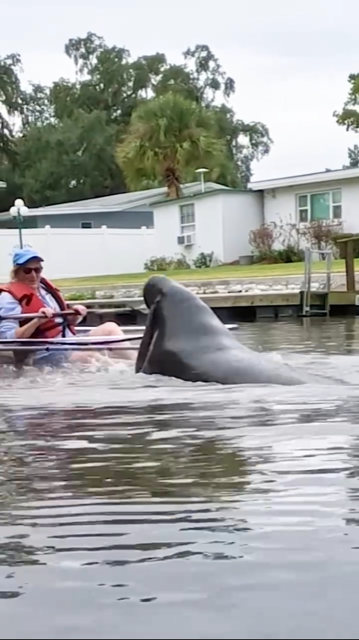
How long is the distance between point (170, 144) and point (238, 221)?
6.43m

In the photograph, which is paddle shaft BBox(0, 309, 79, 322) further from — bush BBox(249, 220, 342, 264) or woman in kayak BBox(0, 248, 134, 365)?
bush BBox(249, 220, 342, 264)

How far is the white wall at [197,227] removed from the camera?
33.8 m

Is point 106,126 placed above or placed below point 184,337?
above

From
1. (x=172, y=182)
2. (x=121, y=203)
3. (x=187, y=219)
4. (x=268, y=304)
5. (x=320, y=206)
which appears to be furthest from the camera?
(x=121, y=203)

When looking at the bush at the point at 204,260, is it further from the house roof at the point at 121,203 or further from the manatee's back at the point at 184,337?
the manatee's back at the point at 184,337

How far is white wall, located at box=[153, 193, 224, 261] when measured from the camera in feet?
111

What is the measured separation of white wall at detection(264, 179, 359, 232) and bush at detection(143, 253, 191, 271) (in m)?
3.25

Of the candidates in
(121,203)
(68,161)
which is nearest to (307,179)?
(121,203)

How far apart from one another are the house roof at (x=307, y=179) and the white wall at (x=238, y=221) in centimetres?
51

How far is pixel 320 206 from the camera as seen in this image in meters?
32.9

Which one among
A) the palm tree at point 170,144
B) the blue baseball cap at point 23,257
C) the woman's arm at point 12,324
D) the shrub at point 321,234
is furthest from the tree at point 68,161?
the blue baseball cap at point 23,257

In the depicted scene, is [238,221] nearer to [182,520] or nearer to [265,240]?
[265,240]

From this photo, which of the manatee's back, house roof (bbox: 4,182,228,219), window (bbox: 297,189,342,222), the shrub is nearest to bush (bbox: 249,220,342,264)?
the shrub

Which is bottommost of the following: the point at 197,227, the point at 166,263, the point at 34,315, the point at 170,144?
the point at 34,315
